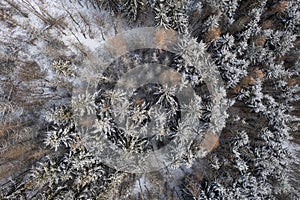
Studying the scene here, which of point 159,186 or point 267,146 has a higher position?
point 267,146

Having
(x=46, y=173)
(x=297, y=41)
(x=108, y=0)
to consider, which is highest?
(x=108, y=0)

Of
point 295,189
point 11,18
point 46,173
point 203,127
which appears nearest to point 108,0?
point 11,18

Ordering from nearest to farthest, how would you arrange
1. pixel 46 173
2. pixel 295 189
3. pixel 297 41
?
pixel 46 173
pixel 295 189
pixel 297 41

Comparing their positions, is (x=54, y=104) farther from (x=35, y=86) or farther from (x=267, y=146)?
(x=267, y=146)

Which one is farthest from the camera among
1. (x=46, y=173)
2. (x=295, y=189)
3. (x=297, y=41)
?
(x=297, y=41)

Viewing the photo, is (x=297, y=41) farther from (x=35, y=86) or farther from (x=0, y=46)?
(x=0, y=46)

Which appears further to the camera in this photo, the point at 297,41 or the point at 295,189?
the point at 297,41
